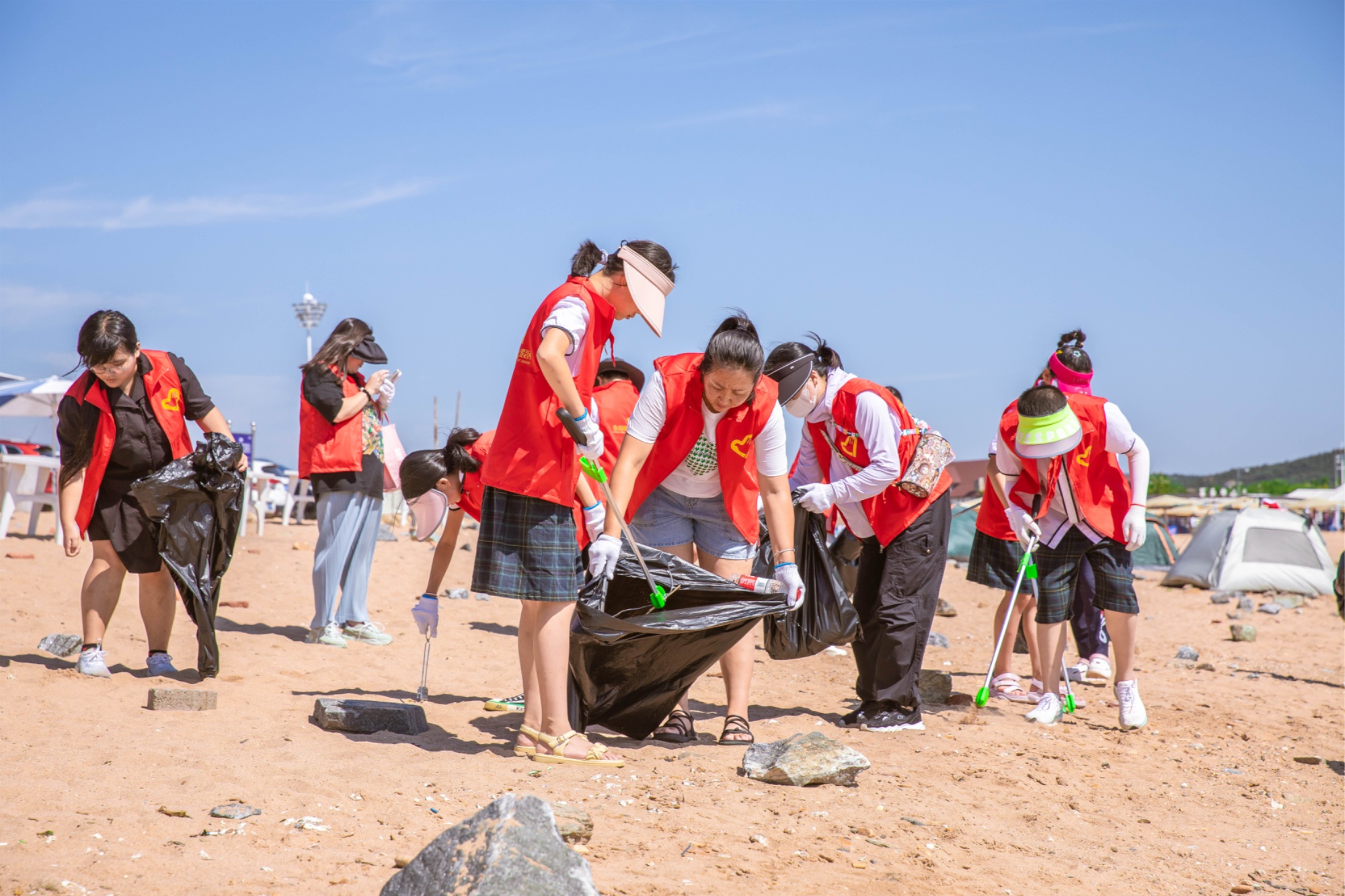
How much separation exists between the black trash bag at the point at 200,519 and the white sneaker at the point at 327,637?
1148 mm

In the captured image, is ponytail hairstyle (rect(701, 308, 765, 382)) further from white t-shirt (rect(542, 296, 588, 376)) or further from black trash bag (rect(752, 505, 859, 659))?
black trash bag (rect(752, 505, 859, 659))

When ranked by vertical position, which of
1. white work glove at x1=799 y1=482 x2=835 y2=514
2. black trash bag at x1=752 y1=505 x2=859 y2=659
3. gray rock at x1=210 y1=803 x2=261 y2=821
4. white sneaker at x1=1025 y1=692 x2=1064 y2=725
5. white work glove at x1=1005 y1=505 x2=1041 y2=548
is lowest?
white sneaker at x1=1025 y1=692 x2=1064 y2=725

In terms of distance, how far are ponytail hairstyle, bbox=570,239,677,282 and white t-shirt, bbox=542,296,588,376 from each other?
21cm

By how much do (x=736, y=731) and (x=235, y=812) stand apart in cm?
192

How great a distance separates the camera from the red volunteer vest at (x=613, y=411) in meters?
4.69

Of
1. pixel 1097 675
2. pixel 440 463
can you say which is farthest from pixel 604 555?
pixel 1097 675

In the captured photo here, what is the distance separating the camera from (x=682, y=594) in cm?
383

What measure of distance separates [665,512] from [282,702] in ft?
5.65

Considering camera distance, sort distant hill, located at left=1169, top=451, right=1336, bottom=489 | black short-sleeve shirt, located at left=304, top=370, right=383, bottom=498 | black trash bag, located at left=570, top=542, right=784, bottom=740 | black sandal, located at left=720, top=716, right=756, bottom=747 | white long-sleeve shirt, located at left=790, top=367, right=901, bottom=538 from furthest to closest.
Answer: distant hill, located at left=1169, top=451, right=1336, bottom=489
black short-sleeve shirt, located at left=304, top=370, right=383, bottom=498
white long-sleeve shirt, located at left=790, top=367, right=901, bottom=538
black sandal, located at left=720, top=716, right=756, bottom=747
black trash bag, located at left=570, top=542, right=784, bottom=740

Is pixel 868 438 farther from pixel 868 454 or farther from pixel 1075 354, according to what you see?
pixel 1075 354

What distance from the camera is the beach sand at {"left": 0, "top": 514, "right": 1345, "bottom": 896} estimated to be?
2611 millimetres

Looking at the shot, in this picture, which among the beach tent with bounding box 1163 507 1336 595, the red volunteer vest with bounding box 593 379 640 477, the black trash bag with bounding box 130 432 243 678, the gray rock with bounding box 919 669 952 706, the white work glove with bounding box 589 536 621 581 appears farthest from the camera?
the beach tent with bounding box 1163 507 1336 595

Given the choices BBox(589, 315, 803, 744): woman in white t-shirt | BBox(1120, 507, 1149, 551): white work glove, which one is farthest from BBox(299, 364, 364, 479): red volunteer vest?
BBox(1120, 507, 1149, 551): white work glove

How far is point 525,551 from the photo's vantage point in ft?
11.5
